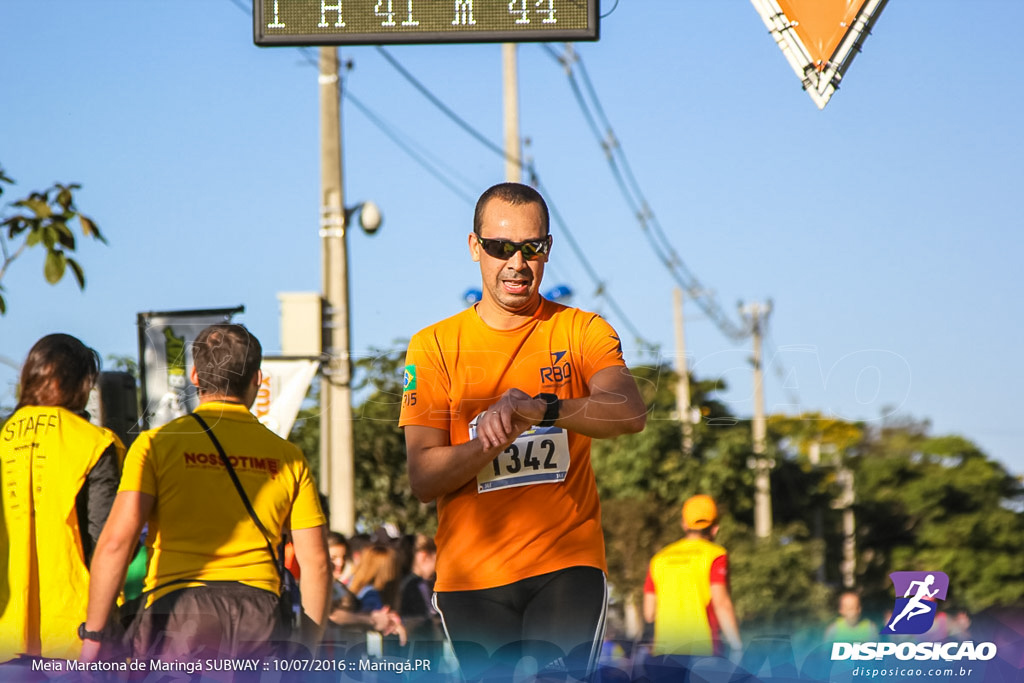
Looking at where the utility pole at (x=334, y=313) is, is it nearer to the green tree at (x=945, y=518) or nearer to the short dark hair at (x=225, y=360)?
the short dark hair at (x=225, y=360)

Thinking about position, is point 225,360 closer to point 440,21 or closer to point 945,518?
point 440,21

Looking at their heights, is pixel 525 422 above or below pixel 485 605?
above

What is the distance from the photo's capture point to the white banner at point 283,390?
10648 millimetres

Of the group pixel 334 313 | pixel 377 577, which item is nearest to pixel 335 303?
pixel 334 313

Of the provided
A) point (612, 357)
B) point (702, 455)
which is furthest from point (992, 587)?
point (612, 357)

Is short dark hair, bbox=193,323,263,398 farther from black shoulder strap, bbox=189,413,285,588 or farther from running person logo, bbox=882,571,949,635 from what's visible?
running person logo, bbox=882,571,949,635

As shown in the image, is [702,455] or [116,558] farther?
[702,455]

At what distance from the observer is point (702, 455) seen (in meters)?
37.7

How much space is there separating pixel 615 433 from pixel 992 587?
174ft

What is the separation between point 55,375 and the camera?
4.83 meters

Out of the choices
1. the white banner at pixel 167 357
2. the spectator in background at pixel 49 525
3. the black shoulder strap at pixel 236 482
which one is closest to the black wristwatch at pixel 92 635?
the spectator in background at pixel 49 525

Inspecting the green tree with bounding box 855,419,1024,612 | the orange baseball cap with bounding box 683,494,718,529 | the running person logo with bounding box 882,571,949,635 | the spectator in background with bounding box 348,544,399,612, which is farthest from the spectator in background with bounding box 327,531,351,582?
the green tree with bounding box 855,419,1024,612

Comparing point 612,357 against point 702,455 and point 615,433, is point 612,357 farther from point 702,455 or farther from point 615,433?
point 702,455

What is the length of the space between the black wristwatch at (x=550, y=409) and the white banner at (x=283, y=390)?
707 centimetres
